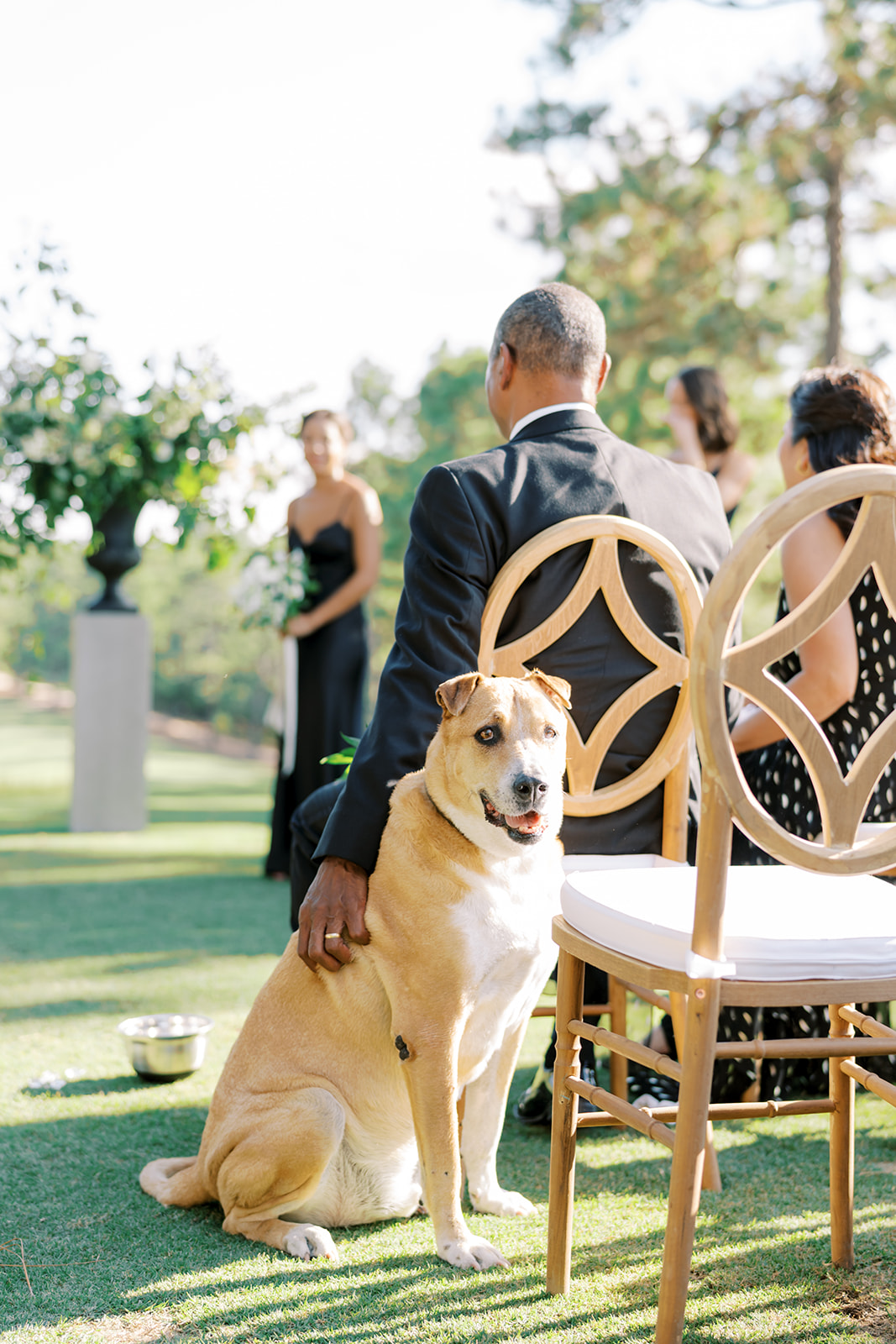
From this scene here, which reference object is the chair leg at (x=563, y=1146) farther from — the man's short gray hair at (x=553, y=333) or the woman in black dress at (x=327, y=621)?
the woman in black dress at (x=327, y=621)

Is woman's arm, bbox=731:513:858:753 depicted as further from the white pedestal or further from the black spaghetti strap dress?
the white pedestal

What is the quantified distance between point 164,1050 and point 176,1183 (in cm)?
76

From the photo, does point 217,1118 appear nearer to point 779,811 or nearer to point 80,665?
point 779,811

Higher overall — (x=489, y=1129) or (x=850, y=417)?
(x=850, y=417)

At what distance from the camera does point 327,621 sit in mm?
6215

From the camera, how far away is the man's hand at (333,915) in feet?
6.82

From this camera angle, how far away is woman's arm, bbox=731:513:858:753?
2.70 m

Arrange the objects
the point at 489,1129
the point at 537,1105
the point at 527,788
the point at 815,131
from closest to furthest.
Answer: the point at 527,788 < the point at 489,1129 < the point at 537,1105 < the point at 815,131

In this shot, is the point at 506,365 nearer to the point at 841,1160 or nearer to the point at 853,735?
the point at 853,735

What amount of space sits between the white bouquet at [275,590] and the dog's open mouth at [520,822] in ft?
14.6

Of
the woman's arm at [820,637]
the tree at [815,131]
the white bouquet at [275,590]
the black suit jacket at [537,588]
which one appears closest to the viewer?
the black suit jacket at [537,588]

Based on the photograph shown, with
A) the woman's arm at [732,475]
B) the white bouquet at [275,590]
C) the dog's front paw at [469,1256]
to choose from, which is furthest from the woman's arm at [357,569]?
the dog's front paw at [469,1256]

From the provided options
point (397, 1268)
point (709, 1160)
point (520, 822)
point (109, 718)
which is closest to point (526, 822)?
point (520, 822)

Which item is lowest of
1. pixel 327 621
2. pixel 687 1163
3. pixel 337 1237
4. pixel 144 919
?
pixel 144 919
